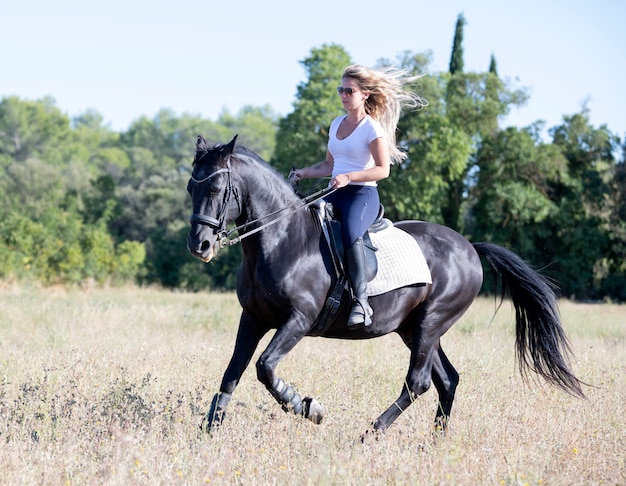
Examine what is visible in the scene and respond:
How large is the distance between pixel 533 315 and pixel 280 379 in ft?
10.2

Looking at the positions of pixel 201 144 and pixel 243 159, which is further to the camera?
pixel 243 159

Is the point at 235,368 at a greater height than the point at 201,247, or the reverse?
the point at 201,247

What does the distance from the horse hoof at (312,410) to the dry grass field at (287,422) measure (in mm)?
162

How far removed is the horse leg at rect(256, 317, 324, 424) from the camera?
5.68 metres

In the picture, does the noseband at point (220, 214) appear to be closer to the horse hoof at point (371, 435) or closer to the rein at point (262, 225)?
the rein at point (262, 225)

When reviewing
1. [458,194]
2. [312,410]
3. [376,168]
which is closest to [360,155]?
[376,168]

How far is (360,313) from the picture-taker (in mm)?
6160

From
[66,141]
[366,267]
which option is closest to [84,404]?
[366,267]

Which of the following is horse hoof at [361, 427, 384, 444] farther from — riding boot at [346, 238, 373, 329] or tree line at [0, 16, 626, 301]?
tree line at [0, 16, 626, 301]

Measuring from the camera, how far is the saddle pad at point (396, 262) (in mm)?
6379

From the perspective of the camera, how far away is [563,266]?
39.5 meters

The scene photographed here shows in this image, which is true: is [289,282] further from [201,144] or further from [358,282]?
[201,144]

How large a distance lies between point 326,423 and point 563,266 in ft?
117

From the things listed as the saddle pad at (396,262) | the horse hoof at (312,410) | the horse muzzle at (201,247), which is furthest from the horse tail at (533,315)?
the horse muzzle at (201,247)
